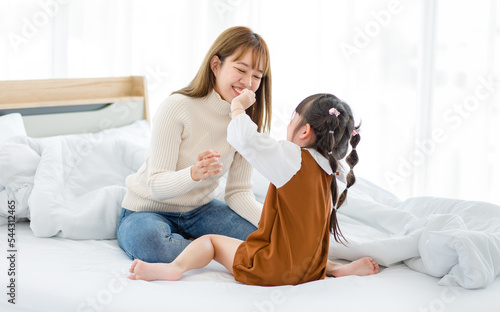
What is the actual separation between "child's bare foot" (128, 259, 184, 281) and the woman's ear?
2.05ft

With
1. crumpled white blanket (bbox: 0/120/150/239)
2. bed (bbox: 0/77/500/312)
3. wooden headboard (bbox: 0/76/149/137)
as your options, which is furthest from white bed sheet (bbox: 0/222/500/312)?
wooden headboard (bbox: 0/76/149/137)

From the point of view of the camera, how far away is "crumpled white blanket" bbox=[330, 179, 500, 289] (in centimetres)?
123

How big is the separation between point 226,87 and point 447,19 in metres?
1.70

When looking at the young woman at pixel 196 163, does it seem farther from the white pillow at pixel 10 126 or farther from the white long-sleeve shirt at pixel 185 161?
the white pillow at pixel 10 126

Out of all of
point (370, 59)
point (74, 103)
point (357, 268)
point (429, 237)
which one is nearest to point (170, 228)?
point (357, 268)

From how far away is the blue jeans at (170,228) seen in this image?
1417 millimetres

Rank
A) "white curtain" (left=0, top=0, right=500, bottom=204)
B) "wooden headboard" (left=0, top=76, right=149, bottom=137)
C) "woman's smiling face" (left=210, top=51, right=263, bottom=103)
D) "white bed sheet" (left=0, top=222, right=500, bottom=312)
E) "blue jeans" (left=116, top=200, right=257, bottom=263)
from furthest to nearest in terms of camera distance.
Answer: "white curtain" (left=0, top=0, right=500, bottom=204)
"wooden headboard" (left=0, top=76, right=149, bottom=137)
"woman's smiling face" (left=210, top=51, right=263, bottom=103)
"blue jeans" (left=116, top=200, right=257, bottom=263)
"white bed sheet" (left=0, top=222, right=500, bottom=312)

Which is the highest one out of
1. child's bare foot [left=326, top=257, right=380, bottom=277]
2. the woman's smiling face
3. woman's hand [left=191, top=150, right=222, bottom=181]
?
the woman's smiling face

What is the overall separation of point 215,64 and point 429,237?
0.78 meters

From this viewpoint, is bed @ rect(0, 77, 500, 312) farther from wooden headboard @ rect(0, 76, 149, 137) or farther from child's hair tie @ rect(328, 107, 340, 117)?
child's hair tie @ rect(328, 107, 340, 117)

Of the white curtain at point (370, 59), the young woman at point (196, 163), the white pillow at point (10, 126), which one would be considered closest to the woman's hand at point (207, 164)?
the young woman at point (196, 163)

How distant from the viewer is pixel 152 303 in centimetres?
114

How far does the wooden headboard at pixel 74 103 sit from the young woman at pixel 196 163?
0.75 meters

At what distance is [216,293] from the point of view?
1.18 m
